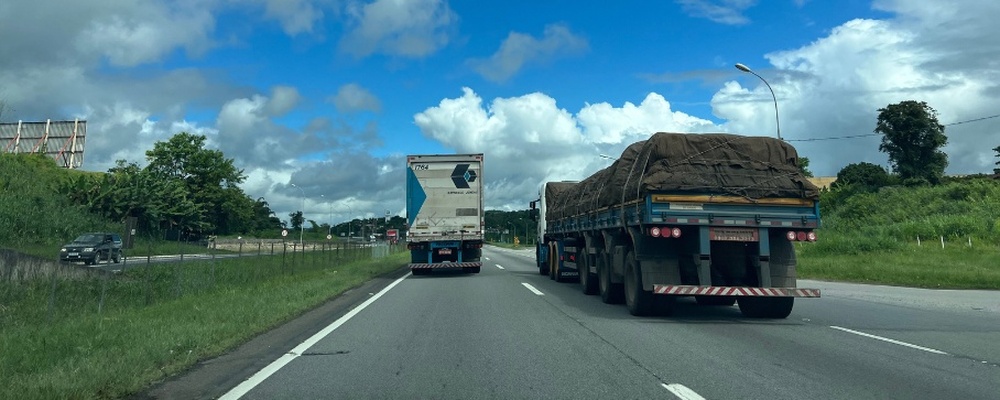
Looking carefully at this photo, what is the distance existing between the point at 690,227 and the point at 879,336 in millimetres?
3208

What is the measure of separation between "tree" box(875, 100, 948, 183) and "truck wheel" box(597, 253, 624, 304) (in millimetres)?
46108

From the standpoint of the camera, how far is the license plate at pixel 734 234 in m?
12.2

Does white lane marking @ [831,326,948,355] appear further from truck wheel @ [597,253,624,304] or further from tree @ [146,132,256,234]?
tree @ [146,132,256,234]

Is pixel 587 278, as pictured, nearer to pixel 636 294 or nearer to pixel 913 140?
pixel 636 294

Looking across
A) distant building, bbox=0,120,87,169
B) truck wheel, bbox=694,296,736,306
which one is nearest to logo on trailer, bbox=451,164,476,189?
truck wheel, bbox=694,296,736,306

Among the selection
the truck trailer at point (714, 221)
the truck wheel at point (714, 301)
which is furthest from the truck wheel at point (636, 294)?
the truck wheel at point (714, 301)

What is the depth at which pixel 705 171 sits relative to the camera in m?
12.6

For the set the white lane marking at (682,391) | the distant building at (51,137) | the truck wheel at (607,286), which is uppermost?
the distant building at (51,137)

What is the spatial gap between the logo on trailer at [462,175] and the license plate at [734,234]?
14257 millimetres

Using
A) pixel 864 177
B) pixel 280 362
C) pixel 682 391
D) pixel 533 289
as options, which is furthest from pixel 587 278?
pixel 864 177

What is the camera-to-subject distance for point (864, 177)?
215 feet

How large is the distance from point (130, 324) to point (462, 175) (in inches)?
612

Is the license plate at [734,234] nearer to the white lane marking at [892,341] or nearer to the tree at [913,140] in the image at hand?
the white lane marking at [892,341]

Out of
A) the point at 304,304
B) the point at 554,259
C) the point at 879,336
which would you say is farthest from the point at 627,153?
the point at 554,259
